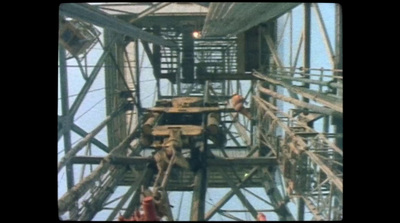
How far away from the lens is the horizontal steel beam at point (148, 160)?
2.39 m

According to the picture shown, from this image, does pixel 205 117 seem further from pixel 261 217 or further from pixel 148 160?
pixel 261 217

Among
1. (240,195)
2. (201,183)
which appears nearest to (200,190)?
(201,183)

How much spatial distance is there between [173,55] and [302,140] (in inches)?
36.7

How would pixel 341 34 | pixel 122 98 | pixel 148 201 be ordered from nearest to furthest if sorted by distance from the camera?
pixel 341 34
pixel 148 201
pixel 122 98

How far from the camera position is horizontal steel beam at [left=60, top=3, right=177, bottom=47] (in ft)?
6.76

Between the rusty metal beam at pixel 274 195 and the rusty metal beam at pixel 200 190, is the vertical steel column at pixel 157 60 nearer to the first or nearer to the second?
the rusty metal beam at pixel 200 190

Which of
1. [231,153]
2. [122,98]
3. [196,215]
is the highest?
[122,98]

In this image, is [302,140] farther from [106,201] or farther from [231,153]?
[106,201]

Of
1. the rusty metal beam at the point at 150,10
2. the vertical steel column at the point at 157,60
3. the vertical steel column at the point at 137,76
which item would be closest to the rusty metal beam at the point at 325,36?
the rusty metal beam at the point at 150,10

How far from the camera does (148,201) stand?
2.05m

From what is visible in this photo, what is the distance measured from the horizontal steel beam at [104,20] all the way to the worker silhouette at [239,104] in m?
0.49

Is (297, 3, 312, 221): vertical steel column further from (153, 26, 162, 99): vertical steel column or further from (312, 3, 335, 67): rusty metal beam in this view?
(153, 26, 162, 99): vertical steel column

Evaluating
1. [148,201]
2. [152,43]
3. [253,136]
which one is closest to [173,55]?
[152,43]

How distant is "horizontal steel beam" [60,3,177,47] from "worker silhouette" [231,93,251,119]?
491mm
